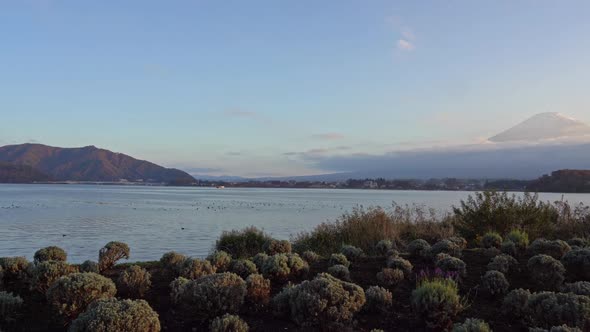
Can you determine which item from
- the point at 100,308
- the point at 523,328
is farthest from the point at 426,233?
the point at 100,308

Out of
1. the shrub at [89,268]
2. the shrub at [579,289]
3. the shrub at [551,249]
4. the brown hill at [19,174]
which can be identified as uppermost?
the brown hill at [19,174]

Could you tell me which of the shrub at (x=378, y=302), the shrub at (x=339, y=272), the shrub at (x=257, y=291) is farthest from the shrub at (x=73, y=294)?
the shrub at (x=339, y=272)

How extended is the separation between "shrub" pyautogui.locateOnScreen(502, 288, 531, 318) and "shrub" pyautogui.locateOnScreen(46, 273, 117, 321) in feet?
17.0

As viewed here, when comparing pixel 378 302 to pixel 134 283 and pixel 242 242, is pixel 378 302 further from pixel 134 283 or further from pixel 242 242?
pixel 242 242

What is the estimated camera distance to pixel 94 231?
93.0ft

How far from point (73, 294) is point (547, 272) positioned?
678 cm

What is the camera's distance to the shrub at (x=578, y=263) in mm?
8094

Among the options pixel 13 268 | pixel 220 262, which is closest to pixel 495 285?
pixel 220 262

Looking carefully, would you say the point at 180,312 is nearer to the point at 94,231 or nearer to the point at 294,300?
the point at 294,300

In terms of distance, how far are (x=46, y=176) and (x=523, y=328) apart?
20172cm

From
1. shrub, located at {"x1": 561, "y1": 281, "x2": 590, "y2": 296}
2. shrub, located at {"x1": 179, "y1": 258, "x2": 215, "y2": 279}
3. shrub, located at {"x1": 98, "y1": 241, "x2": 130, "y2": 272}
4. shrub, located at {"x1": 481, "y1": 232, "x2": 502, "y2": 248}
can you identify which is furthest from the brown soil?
shrub, located at {"x1": 481, "y1": 232, "x2": 502, "y2": 248}

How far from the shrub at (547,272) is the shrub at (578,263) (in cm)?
86

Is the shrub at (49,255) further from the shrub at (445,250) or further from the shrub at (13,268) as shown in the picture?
Answer: the shrub at (445,250)

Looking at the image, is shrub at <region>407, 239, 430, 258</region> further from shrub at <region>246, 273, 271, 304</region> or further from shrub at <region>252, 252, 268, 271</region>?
shrub at <region>246, 273, 271, 304</region>
